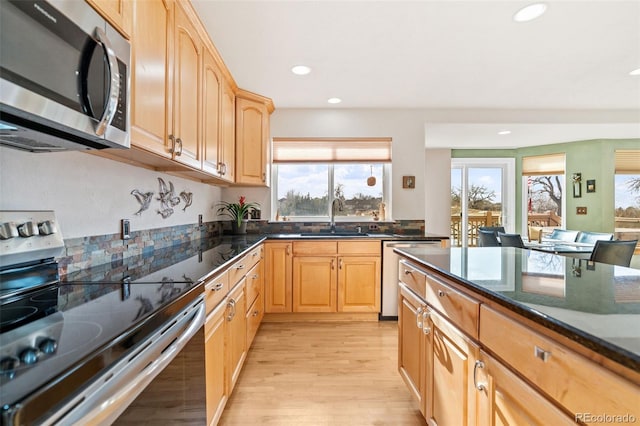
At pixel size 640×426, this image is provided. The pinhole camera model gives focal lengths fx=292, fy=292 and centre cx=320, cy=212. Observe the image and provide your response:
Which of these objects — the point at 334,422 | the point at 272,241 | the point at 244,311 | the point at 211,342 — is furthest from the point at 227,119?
the point at 334,422

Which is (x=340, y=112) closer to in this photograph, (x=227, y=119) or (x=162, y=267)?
(x=227, y=119)

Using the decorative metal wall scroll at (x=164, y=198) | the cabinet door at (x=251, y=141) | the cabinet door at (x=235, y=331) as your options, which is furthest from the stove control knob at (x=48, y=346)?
the cabinet door at (x=251, y=141)

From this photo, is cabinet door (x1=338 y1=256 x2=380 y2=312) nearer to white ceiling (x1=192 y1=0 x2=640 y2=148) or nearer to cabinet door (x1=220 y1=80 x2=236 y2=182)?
cabinet door (x1=220 y1=80 x2=236 y2=182)

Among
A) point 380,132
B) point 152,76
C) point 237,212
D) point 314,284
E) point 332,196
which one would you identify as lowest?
point 314,284

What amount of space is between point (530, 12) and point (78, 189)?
2694 mm

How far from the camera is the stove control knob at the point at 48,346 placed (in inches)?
22.2

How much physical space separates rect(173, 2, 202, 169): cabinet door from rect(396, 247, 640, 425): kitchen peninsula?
1.46 meters

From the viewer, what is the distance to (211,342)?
4.47 ft

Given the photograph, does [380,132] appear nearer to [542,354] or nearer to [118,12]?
[118,12]

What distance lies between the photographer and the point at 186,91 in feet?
5.81

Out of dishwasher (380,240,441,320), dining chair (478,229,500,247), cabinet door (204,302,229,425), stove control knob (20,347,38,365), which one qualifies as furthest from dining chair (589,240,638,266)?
stove control knob (20,347,38,365)

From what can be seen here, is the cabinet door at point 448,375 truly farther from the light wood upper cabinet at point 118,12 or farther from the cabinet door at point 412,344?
the light wood upper cabinet at point 118,12

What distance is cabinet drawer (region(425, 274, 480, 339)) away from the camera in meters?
1.04

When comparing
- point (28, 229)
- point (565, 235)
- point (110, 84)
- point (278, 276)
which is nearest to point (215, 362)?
point (28, 229)
